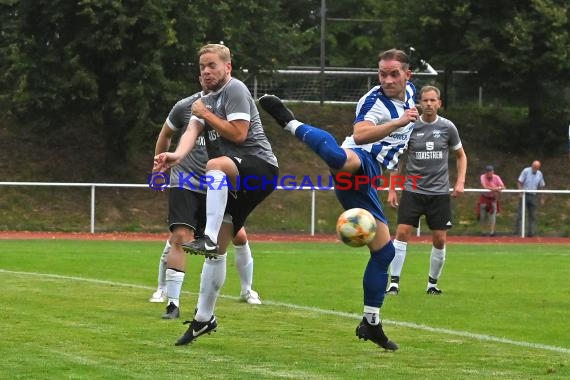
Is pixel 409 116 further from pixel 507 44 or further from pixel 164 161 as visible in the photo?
pixel 507 44

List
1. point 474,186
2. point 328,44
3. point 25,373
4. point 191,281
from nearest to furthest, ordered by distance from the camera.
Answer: point 25,373, point 191,281, point 474,186, point 328,44

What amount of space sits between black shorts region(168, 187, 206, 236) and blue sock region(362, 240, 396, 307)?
2.65 metres

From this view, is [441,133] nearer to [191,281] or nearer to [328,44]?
[191,281]

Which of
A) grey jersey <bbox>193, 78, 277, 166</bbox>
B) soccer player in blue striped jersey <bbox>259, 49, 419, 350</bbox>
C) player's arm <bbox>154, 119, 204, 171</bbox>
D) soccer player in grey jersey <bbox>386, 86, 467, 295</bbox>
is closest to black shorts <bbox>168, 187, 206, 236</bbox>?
grey jersey <bbox>193, 78, 277, 166</bbox>


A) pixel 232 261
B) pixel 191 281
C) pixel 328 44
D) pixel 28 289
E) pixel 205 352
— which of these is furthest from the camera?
pixel 328 44

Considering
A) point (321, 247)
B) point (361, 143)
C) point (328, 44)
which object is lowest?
point (321, 247)

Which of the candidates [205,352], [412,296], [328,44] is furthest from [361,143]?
[328,44]

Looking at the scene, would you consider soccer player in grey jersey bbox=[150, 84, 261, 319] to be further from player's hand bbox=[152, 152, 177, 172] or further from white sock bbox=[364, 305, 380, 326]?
white sock bbox=[364, 305, 380, 326]

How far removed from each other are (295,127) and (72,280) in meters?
6.33

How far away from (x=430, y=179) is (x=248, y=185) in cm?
582

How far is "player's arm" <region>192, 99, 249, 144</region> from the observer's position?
8.79 m

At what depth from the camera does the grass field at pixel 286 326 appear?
776 cm

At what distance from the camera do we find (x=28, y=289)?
1322 centimetres

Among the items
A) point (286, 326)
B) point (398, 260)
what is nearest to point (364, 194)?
point (286, 326)
